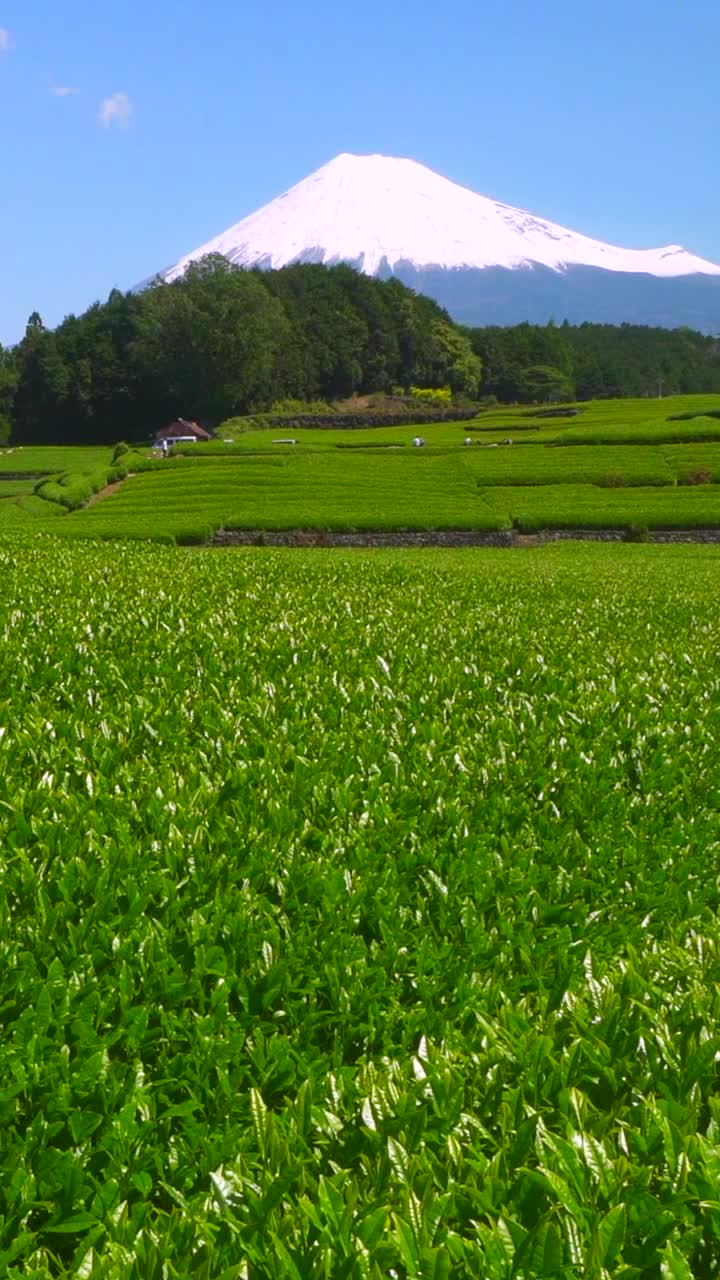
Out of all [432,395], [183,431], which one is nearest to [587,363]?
[432,395]

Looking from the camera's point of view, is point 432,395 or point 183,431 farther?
point 432,395

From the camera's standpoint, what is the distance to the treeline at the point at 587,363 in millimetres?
146625

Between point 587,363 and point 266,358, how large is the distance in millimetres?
61738

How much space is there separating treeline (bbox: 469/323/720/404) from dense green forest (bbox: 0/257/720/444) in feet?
0.63

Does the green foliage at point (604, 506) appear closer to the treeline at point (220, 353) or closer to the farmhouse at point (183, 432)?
the farmhouse at point (183, 432)

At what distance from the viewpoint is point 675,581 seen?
Result: 28.3 meters

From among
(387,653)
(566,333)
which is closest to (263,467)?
(387,653)

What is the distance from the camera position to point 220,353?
361 feet

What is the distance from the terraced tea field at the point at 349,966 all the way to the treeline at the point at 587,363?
142 metres

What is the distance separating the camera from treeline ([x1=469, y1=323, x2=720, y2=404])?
147 m

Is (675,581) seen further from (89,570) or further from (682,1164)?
(682,1164)

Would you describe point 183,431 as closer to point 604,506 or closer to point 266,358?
point 266,358

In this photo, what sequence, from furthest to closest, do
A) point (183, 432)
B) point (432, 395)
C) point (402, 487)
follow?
point (432, 395), point (183, 432), point (402, 487)

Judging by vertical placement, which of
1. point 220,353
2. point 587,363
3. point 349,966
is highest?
point 587,363
